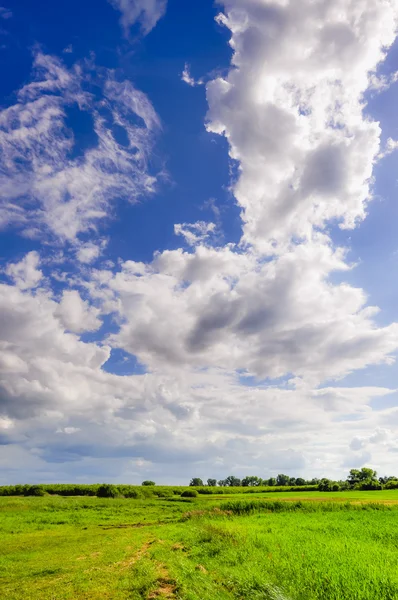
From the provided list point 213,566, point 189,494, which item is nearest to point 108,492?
point 189,494

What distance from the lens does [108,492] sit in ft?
334

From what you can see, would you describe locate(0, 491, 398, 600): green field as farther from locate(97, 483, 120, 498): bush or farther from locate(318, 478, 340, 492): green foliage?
locate(318, 478, 340, 492): green foliage

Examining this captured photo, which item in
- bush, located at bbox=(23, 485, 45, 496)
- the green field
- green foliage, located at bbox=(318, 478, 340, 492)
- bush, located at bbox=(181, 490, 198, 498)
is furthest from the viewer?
green foliage, located at bbox=(318, 478, 340, 492)

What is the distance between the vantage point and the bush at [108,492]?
332 feet

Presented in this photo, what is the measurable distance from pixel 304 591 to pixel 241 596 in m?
2.22

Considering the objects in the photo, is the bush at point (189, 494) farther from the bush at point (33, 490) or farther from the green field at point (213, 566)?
the green field at point (213, 566)

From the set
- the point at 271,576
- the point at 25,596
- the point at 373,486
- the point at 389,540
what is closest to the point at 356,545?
the point at 389,540

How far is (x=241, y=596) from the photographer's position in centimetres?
1278

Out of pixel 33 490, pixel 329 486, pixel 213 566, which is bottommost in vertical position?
pixel 329 486

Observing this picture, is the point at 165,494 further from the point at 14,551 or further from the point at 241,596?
the point at 241,596

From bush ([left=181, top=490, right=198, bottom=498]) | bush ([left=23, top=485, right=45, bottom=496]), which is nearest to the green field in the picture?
bush ([left=23, top=485, right=45, bottom=496])

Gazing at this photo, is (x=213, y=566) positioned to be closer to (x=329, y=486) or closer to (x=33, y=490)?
(x=33, y=490)

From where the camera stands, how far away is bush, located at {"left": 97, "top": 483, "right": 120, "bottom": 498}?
3988 inches

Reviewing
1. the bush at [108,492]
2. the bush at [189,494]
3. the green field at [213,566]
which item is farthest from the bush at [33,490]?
the green field at [213,566]
